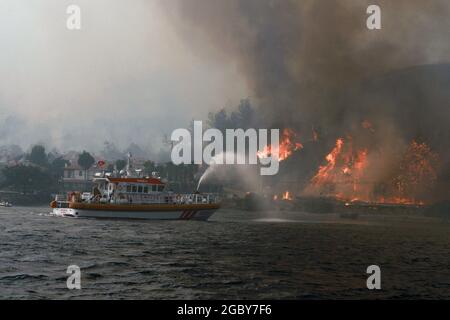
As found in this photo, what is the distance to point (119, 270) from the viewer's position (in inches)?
1628

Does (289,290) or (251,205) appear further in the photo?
(251,205)

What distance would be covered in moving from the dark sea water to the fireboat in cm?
1426

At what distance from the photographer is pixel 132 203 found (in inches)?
3610

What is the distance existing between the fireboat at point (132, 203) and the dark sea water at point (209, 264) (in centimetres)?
1426

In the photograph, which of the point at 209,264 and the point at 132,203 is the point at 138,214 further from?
the point at 209,264

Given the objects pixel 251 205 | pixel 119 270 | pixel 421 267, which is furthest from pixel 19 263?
pixel 251 205

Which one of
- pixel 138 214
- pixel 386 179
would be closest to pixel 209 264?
pixel 138 214

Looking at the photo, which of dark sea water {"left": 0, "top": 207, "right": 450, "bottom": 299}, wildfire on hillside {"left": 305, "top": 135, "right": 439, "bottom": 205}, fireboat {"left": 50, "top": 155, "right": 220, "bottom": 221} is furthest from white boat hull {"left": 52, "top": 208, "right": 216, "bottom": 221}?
wildfire on hillside {"left": 305, "top": 135, "right": 439, "bottom": 205}

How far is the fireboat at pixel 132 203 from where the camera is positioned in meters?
89.6

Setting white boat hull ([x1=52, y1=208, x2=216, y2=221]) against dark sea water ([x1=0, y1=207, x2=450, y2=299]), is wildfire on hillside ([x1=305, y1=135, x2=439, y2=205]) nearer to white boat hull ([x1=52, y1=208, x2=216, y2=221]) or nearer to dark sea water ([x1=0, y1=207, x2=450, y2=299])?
white boat hull ([x1=52, y1=208, x2=216, y2=221])

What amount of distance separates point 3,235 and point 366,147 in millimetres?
153299
